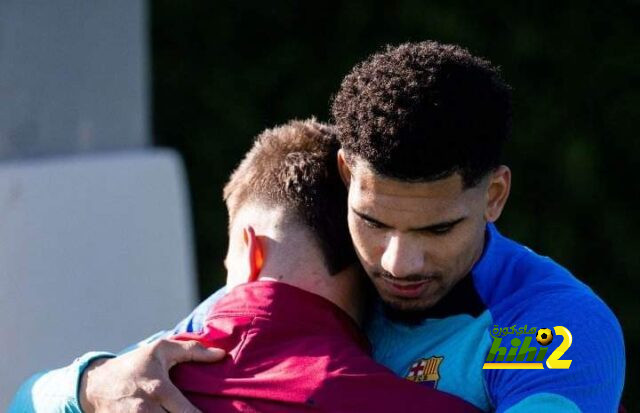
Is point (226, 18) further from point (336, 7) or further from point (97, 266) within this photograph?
point (97, 266)

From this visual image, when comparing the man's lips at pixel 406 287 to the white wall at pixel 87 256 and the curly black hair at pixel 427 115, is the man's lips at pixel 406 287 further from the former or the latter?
the white wall at pixel 87 256

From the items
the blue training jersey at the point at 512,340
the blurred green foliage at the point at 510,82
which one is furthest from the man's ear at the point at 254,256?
the blurred green foliage at the point at 510,82

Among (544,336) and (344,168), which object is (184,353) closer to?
(344,168)

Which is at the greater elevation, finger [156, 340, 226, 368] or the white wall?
finger [156, 340, 226, 368]

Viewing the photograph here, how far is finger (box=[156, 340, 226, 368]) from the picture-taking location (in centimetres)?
248

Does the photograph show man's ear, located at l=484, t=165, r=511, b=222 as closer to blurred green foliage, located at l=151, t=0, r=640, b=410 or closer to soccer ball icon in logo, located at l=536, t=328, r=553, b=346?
soccer ball icon in logo, located at l=536, t=328, r=553, b=346

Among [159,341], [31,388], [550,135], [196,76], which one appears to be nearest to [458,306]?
[159,341]

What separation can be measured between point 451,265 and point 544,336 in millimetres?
222

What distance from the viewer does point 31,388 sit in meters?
2.83

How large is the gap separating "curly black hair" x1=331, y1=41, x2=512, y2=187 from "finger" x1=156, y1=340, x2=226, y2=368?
0.43 metres

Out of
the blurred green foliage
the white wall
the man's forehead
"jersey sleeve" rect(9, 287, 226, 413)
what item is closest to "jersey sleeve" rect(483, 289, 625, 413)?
the man's forehead

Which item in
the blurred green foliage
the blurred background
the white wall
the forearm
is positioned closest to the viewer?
the forearm

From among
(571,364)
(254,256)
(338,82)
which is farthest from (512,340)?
(338,82)

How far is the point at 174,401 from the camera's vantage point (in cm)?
247
